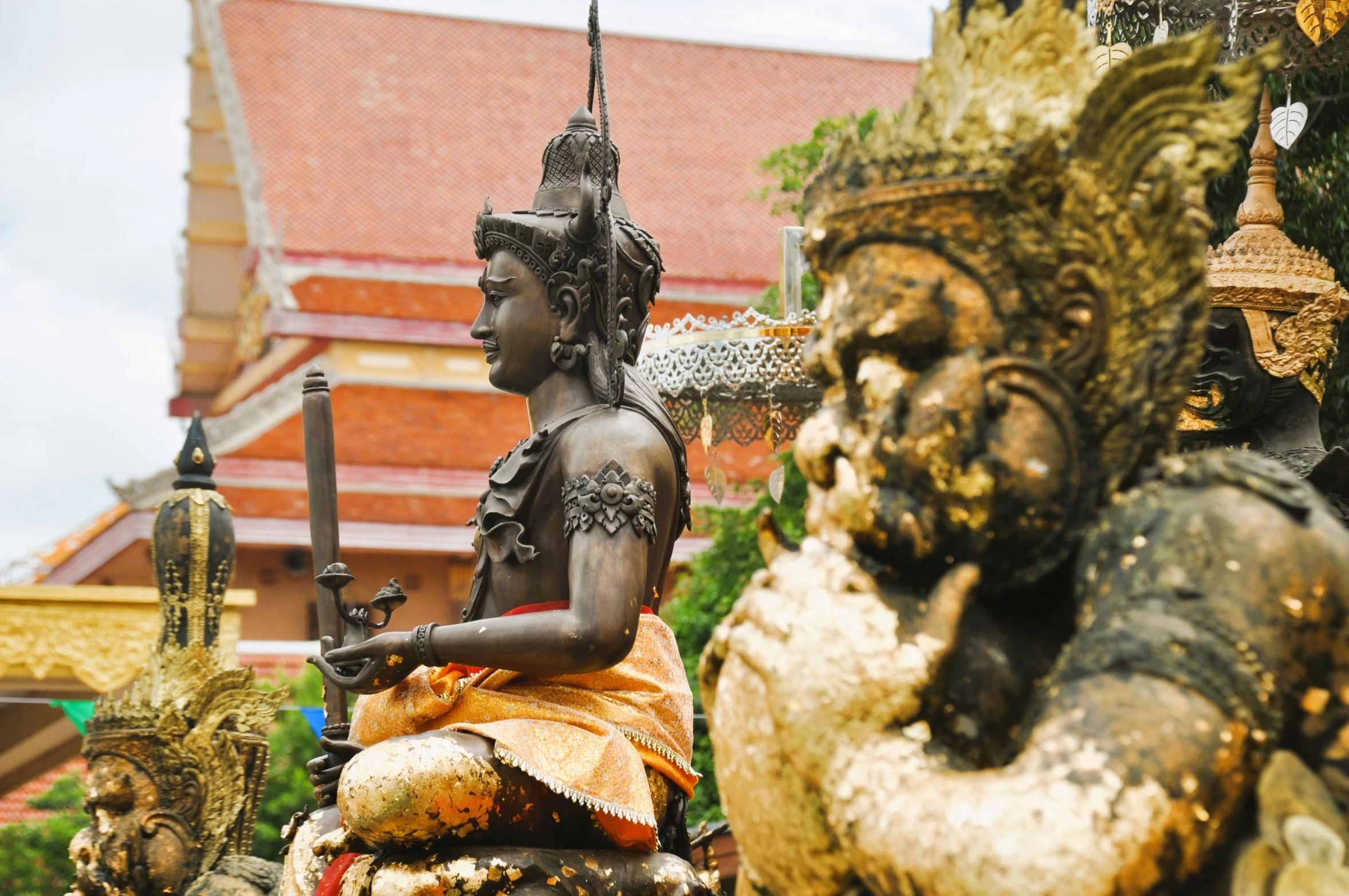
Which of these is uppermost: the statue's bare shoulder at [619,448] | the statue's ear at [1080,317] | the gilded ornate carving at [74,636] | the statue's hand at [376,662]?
the statue's ear at [1080,317]

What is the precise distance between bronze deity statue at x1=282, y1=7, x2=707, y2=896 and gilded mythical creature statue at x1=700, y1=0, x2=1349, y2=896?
1.23 meters

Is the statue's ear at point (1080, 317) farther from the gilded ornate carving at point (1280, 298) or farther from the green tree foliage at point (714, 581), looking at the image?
the green tree foliage at point (714, 581)

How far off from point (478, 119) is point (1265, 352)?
55.2 feet

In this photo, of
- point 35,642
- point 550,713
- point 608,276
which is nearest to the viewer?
point 550,713

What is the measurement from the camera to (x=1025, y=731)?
1719 mm

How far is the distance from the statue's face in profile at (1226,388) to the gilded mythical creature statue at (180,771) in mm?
2898

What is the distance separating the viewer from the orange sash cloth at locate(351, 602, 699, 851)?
3.10 m

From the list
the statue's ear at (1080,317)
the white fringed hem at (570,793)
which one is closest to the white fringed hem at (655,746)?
the white fringed hem at (570,793)

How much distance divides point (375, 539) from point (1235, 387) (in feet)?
45.9

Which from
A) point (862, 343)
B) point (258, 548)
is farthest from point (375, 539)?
point (862, 343)

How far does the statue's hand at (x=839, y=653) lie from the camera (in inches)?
66.2

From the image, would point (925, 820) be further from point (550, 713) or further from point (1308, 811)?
point (550, 713)

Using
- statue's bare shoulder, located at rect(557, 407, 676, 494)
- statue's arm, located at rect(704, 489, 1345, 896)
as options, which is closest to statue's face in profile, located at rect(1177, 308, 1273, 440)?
statue's bare shoulder, located at rect(557, 407, 676, 494)

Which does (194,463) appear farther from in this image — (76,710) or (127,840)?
(76,710)
